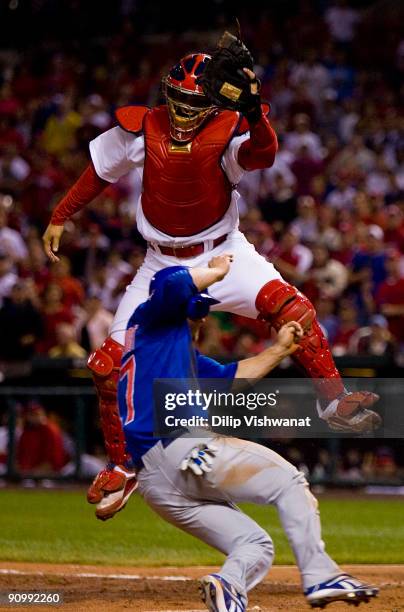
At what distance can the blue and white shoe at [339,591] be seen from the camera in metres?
5.08

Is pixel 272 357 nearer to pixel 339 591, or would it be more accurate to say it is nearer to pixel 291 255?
pixel 339 591

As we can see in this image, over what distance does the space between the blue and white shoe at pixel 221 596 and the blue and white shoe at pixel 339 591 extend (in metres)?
0.28

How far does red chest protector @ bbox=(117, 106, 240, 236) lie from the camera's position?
6.88m

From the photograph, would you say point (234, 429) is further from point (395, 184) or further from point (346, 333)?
point (395, 184)

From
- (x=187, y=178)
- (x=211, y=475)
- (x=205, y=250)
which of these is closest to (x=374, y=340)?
(x=205, y=250)

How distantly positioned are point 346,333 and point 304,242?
6.13 ft

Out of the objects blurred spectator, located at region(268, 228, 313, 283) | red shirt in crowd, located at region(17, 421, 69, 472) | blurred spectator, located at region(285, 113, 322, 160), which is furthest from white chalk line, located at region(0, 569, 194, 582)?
blurred spectator, located at region(285, 113, 322, 160)

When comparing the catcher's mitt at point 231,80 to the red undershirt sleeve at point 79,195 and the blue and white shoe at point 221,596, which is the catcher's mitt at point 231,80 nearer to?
the red undershirt sleeve at point 79,195

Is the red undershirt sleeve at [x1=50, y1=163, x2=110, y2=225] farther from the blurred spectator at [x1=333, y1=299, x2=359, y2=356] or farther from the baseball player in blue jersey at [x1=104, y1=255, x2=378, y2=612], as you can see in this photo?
the blurred spectator at [x1=333, y1=299, x2=359, y2=356]

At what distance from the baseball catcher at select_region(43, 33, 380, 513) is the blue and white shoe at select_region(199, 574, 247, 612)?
186cm

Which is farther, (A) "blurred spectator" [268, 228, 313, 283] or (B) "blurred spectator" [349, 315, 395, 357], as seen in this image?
(A) "blurred spectator" [268, 228, 313, 283]

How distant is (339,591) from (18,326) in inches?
321

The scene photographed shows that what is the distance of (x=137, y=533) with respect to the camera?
9.91 meters

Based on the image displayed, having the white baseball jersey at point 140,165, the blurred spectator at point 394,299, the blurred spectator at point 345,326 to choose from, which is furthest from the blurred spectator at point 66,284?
the white baseball jersey at point 140,165
